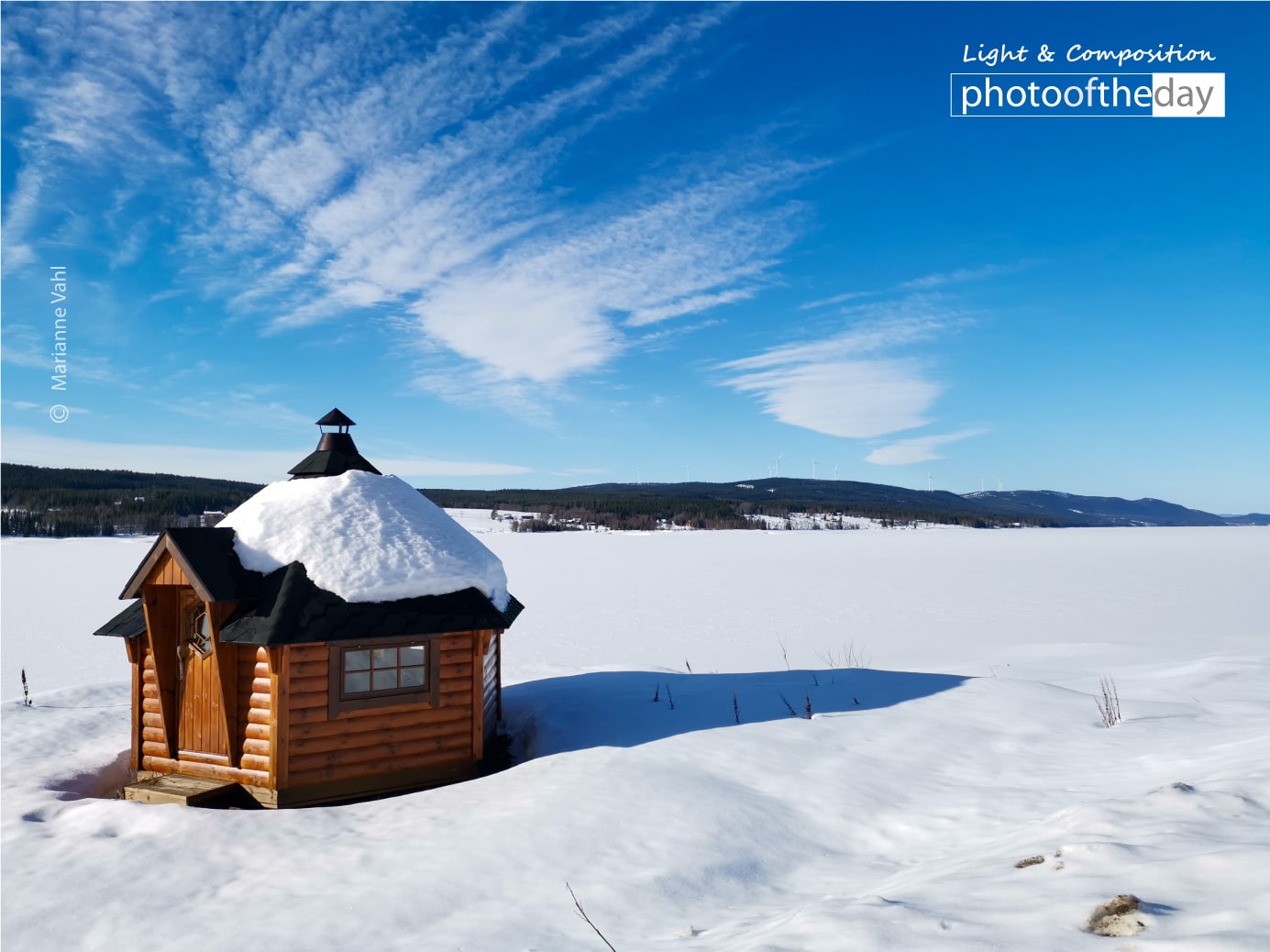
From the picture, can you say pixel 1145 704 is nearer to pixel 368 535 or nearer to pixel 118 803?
pixel 368 535

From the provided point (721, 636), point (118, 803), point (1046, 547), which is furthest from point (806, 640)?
point (1046, 547)

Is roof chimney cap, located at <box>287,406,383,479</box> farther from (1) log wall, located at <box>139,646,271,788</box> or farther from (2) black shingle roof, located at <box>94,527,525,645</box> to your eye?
(1) log wall, located at <box>139,646,271,788</box>

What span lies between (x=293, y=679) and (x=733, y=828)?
551 centimetres

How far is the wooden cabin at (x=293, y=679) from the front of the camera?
345 inches

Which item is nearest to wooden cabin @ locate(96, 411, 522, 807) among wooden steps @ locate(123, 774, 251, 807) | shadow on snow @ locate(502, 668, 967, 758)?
wooden steps @ locate(123, 774, 251, 807)

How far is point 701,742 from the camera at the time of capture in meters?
9.47

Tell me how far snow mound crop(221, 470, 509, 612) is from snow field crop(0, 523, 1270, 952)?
2595 millimetres

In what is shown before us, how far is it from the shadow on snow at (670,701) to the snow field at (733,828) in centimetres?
8

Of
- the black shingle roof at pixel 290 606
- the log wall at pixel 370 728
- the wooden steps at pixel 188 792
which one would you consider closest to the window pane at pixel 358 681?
the log wall at pixel 370 728

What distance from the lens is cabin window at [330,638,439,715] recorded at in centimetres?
898

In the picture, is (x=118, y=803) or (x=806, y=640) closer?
(x=118, y=803)

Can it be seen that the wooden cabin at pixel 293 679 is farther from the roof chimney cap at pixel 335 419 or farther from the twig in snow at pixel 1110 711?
the twig in snow at pixel 1110 711

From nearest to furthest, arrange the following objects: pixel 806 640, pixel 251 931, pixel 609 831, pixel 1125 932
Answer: pixel 1125 932 < pixel 251 931 < pixel 609 831 < pixel 806 640

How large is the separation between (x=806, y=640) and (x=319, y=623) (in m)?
15.5
